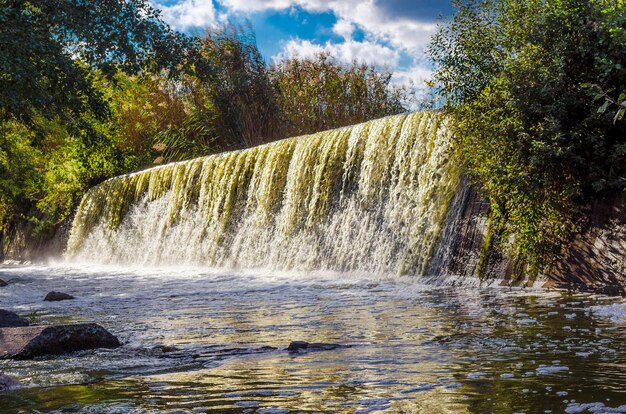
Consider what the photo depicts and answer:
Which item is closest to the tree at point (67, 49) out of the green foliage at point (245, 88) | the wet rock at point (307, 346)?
the wet rock at point (307, 346)

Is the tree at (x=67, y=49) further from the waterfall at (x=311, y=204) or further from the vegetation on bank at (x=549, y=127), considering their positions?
the vegetation on bank at (x=549, y=127)

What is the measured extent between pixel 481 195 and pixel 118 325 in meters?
5.69

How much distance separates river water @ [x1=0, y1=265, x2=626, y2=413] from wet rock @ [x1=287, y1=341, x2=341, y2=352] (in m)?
0.08

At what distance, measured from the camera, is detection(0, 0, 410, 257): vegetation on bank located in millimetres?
11539

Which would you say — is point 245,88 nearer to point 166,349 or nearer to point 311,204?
point 311,204

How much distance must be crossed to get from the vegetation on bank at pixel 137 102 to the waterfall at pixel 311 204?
2.60 meters

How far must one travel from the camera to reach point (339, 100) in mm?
24297

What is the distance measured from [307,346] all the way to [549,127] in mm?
5270

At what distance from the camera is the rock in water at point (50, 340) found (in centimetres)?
559

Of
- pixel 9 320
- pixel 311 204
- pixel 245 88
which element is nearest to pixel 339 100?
pixel 245 88

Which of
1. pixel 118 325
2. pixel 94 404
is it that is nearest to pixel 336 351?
pixel 94 404

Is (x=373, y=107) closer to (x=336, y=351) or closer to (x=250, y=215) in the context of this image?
(x=250, y=215)

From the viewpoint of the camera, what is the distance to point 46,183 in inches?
1126

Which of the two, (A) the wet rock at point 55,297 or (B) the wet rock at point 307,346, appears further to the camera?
(A) the wet rock at point 55,297
